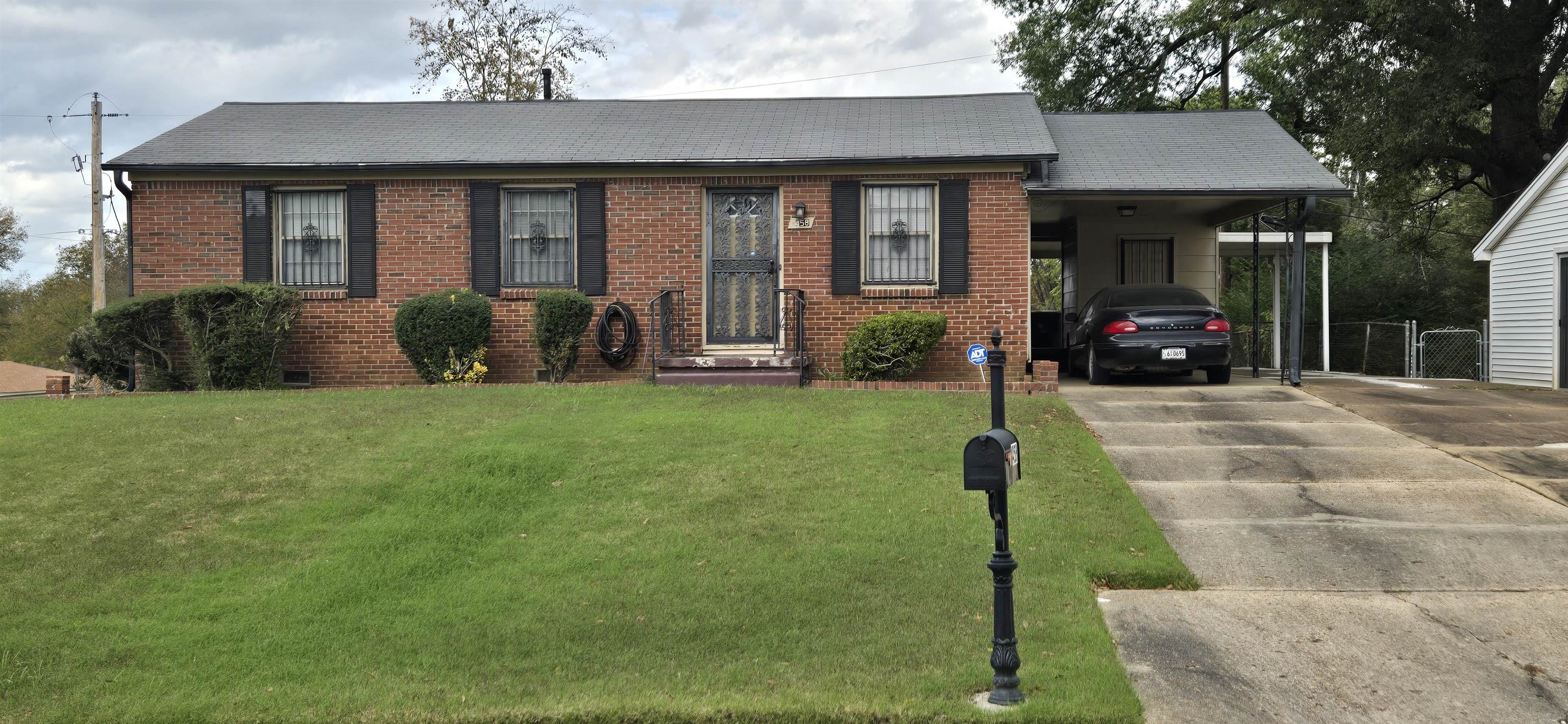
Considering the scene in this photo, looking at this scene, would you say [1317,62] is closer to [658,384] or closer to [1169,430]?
[1169,430]

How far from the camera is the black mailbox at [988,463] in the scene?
15.3 ft

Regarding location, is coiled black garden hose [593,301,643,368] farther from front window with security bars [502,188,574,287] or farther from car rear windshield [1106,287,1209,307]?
car rear windshield [1106,287,1209,307]

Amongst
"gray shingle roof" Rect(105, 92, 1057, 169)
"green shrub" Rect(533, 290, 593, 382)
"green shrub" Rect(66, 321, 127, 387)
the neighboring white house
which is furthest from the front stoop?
the neighboring white house

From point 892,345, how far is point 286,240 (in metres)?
8.17

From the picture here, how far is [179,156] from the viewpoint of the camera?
14250mm

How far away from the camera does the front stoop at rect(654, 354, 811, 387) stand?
12852 millimetres

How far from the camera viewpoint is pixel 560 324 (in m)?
13.4

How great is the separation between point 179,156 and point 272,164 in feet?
4.49

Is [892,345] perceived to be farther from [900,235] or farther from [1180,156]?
[1180,156]

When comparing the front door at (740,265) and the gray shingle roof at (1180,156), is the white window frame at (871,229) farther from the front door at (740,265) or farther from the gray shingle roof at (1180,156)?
the gray shingle roof at (1180,156)

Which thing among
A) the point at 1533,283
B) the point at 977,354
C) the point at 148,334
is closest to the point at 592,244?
the point at 977,354

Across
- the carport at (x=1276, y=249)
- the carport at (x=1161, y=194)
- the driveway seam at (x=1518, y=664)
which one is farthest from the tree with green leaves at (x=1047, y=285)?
the driveway seam at (x=1518, y=664)

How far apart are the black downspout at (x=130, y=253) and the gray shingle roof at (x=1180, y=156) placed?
1154cm

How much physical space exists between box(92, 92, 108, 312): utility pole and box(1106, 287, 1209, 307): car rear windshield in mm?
21735
